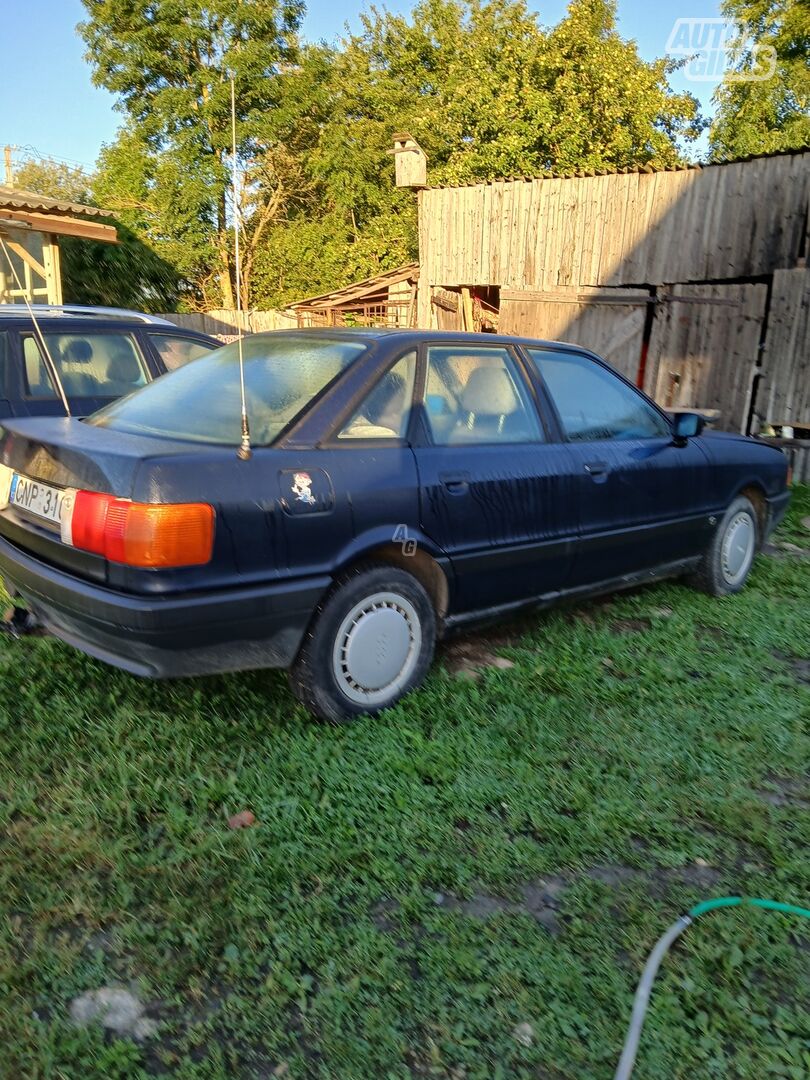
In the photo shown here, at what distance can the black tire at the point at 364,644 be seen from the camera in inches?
118

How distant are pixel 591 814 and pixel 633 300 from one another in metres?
9.92

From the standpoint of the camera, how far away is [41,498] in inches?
115

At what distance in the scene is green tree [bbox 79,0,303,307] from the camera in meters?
26.5

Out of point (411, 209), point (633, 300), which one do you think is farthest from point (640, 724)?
point (411, 209)

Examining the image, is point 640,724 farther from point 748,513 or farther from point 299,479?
point 748,513

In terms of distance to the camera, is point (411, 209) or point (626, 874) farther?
point (411, 209)

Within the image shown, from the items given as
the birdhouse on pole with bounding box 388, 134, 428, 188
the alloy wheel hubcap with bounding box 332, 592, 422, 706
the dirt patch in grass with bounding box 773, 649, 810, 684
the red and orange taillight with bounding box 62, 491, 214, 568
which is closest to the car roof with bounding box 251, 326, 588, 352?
the alloy wheel hubcap with bounding box 332, 592, 422, 706

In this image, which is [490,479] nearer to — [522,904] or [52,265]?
[522,904]

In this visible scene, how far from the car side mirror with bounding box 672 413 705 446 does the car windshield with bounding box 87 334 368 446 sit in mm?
2077

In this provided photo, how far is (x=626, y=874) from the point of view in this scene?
241 cm

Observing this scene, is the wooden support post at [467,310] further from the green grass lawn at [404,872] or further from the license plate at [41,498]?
the license plate at [41,498]

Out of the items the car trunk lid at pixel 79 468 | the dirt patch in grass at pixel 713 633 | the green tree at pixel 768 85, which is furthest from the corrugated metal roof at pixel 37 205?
the green tree at pixel 768 85

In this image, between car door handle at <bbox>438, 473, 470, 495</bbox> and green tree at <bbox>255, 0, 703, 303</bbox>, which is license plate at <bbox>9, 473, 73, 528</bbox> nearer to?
car door handle at <bbox>438, 473, 470, 495</bbox>

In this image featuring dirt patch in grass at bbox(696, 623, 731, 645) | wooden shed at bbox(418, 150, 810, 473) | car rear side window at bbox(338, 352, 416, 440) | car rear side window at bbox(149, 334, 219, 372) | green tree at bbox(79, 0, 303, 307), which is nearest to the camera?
car rear side window at bbox(338, 352, 416, 440)
